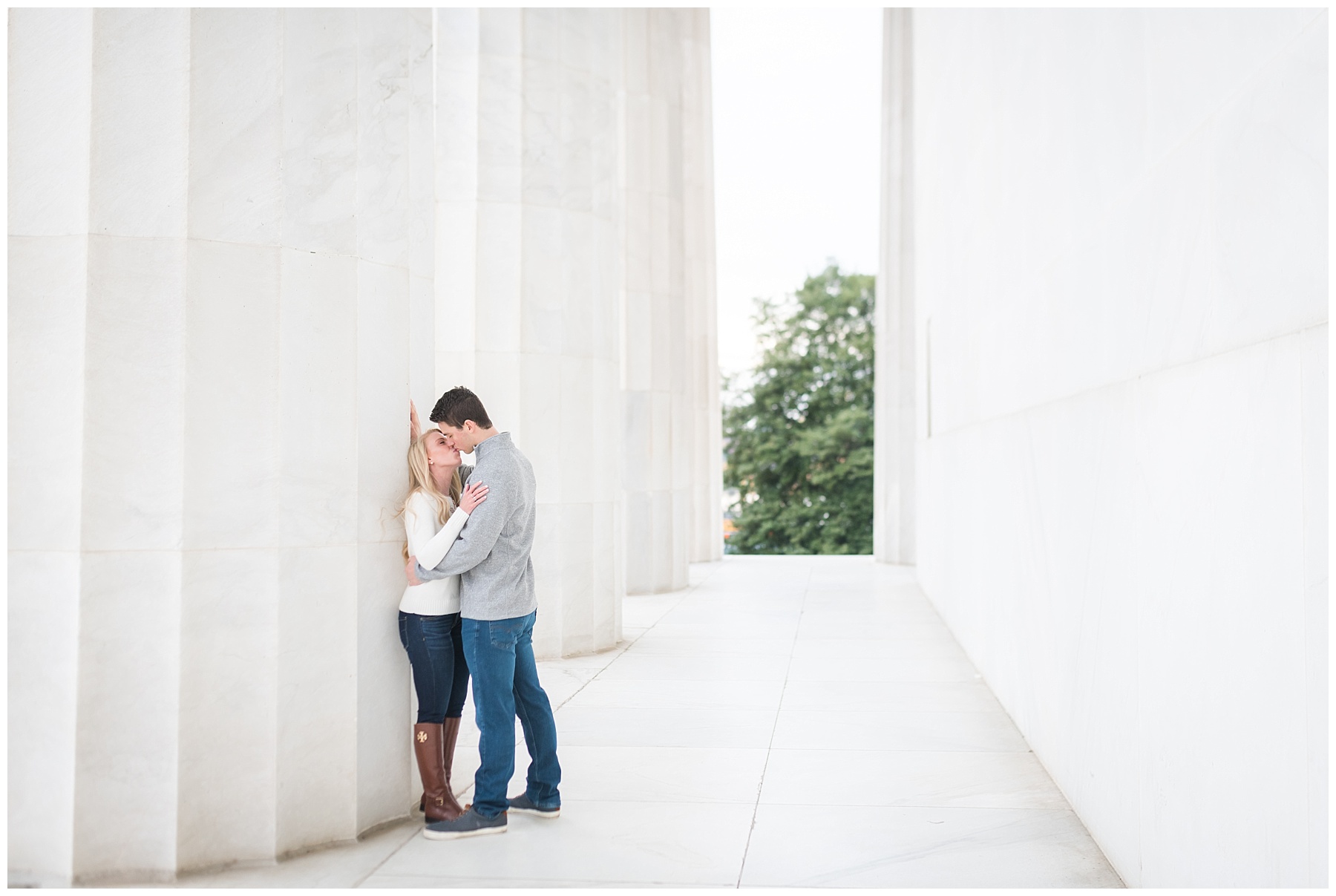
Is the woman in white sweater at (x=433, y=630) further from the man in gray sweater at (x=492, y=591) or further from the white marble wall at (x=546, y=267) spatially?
the white marble wall at (x=546, y=267)

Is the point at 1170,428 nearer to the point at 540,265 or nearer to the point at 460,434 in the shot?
the point at 460,434

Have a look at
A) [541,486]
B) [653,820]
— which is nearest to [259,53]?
[653,820]

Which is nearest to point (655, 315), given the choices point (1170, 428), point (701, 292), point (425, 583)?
point (701, 292)

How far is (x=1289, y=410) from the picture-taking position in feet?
12.2

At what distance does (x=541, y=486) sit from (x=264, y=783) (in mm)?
7293

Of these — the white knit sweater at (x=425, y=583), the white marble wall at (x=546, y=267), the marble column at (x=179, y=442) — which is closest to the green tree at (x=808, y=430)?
the white marble wall at (x=546, y=267)

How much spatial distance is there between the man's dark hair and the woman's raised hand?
1.39 feet

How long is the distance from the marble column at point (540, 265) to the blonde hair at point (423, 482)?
585 cm

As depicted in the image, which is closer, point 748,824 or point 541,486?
point 748,824

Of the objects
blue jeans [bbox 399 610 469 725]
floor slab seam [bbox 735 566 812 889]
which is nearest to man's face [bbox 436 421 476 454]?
blue jeans [bbox 399 610 469 725]

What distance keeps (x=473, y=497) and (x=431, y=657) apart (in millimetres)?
1051

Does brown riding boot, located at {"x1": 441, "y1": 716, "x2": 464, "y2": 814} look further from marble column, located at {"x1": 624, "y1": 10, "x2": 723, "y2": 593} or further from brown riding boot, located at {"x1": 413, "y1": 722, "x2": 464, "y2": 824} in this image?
marble column, located at {"x1": 624, "y1": 10, "x2": 723, "y2": 593}

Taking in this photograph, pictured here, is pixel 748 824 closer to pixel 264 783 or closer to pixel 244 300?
pixel 264 783

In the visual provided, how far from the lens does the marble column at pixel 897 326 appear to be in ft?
85.0
